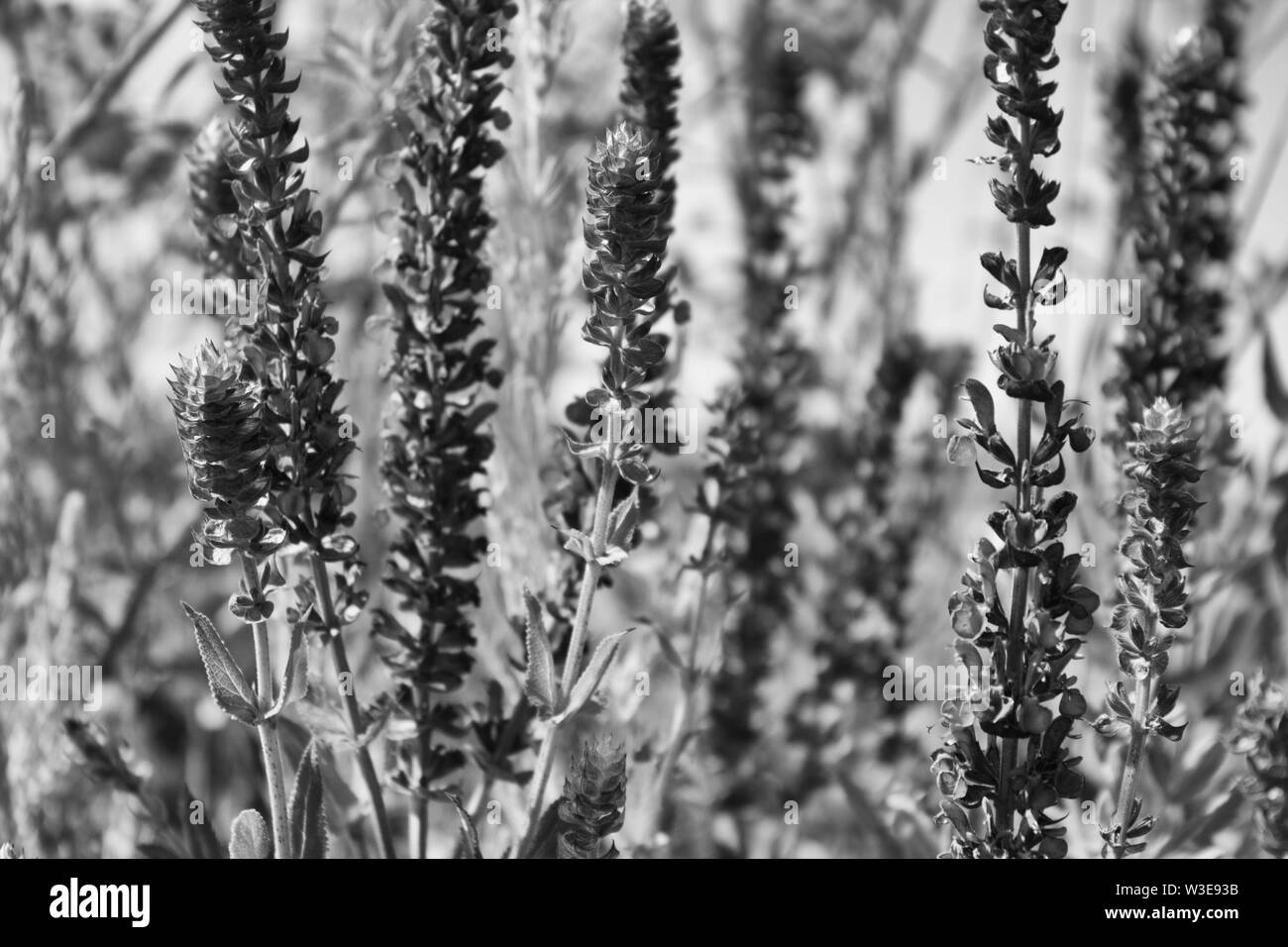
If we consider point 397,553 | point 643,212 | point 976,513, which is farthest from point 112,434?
point 976,513

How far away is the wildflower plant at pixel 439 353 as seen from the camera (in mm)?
999

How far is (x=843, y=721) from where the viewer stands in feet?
6.22

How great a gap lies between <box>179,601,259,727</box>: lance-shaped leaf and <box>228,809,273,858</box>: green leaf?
0.26 ft

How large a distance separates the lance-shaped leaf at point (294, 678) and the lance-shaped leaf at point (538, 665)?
178mm

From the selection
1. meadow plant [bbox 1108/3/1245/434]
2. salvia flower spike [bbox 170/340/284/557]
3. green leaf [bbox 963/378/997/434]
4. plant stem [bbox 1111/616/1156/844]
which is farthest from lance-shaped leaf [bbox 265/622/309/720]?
meadow plant [bbox 1108/3/1245/434]

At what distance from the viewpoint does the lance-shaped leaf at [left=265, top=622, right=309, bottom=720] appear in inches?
35.9

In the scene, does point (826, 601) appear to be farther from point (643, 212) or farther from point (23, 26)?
point (23, 26)

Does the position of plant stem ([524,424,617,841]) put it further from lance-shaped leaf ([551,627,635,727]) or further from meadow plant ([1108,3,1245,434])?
meadow plant ([1108,3,1245,434])

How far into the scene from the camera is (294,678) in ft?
3.01

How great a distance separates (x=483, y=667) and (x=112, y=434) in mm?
897
